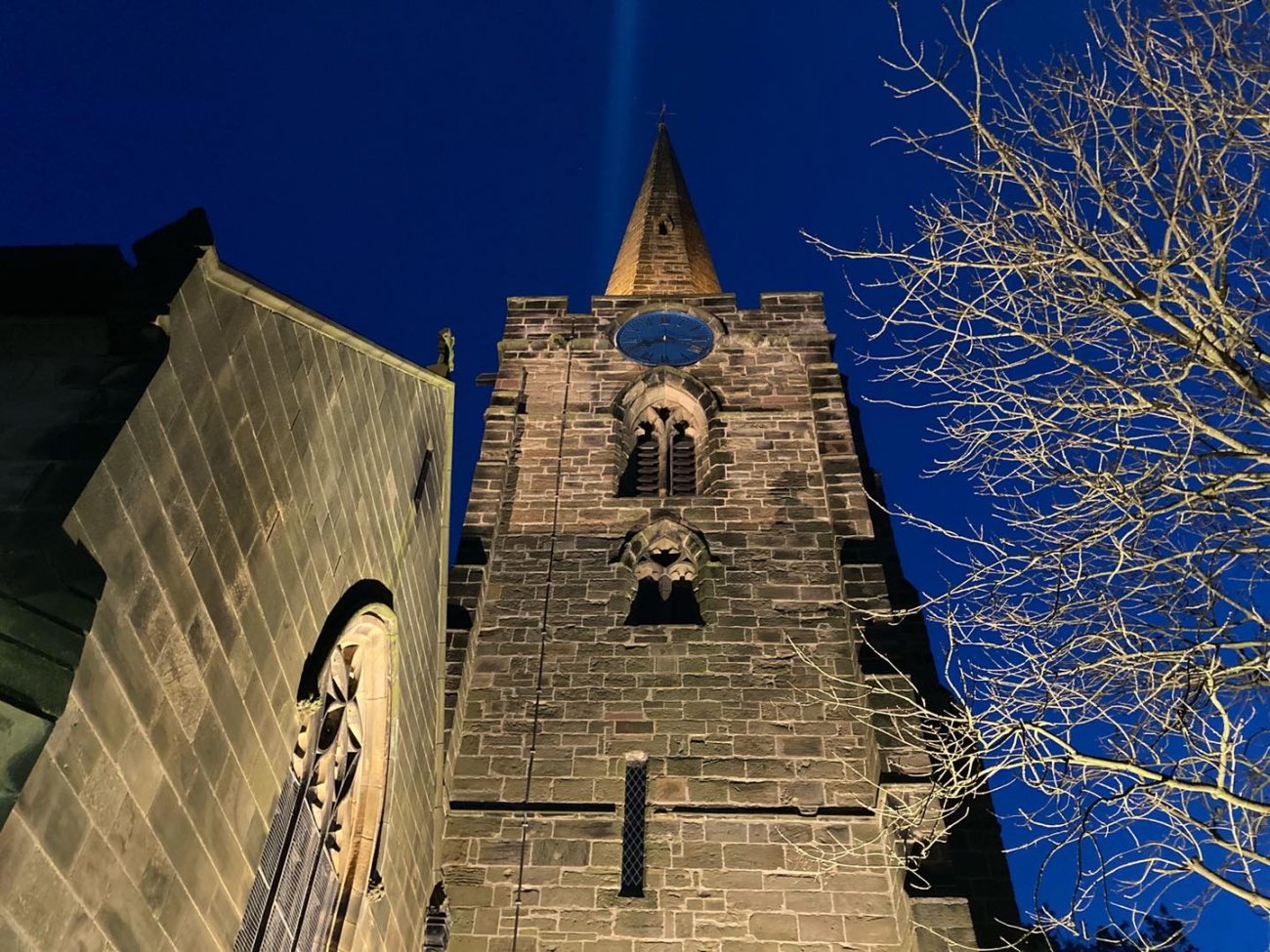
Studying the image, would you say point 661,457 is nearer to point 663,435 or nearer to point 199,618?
point 663,435

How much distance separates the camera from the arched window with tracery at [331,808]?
5.21 meters

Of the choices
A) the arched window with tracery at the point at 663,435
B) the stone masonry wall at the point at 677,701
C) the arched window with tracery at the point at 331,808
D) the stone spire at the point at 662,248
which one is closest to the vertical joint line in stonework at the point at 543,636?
the stone masonry wall at the point at 677,701

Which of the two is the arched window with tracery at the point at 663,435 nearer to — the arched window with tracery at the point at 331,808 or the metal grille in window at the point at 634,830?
A: the metal grille in window at the point at 634,830

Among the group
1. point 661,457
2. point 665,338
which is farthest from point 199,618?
point 665,338

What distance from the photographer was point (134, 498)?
3.62m

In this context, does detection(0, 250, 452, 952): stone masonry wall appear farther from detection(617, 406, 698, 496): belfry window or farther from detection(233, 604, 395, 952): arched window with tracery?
detection(617, 406, 698, 496): belfry window

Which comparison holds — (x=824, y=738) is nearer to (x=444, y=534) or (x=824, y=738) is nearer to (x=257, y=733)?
(x=444, y=534)

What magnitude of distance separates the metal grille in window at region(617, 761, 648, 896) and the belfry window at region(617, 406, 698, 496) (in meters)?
4.67

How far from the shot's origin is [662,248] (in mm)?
21453

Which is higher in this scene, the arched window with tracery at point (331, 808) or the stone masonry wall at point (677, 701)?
the stone masonry wall at point (677, 701)

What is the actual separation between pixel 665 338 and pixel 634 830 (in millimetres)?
8797

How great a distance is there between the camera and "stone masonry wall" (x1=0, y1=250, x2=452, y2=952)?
3215 millimetres

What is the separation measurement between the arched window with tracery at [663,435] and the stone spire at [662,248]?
3441mm

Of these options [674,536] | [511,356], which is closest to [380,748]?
[674,536]
